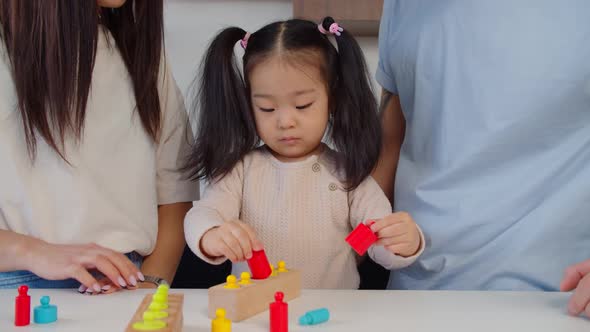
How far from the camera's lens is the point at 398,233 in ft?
3.23

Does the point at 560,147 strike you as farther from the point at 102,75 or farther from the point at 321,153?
the point at 102,75

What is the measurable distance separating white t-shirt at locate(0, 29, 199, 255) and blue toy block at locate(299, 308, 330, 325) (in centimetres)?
45

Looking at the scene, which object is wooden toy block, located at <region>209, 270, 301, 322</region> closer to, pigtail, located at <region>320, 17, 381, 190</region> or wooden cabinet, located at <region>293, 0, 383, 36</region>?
pigtail, located at <region>320, 17, 381, 190</region>

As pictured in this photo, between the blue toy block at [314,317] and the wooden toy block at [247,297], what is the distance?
64 millimetres

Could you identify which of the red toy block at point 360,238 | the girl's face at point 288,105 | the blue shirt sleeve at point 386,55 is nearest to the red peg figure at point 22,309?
the red toy block at point 360,238

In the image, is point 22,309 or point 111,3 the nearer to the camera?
point 22,309

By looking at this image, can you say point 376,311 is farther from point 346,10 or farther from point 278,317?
point 346,10

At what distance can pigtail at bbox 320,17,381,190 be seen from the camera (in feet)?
3.87

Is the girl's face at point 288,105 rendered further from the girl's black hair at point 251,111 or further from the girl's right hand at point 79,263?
the girl's right hand at point 79,263

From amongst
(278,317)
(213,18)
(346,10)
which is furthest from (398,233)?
(213,18)

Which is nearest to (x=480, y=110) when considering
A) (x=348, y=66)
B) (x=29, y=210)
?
(x=348, y=66)

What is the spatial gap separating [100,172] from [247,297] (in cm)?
44

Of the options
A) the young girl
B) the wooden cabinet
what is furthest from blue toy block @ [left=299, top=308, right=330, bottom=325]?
the wooden cabinet

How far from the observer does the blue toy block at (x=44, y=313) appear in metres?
0.74
